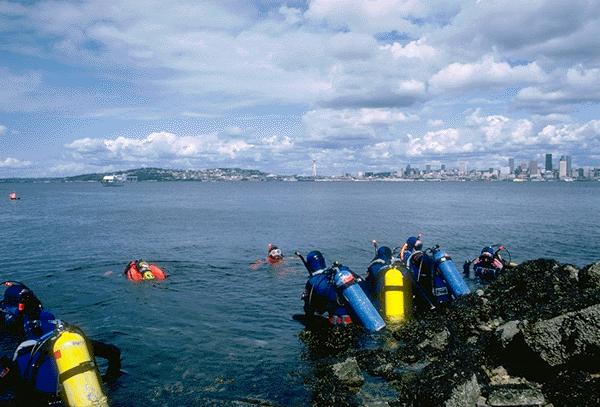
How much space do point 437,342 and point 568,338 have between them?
3.84m

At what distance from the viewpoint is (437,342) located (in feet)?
38.5

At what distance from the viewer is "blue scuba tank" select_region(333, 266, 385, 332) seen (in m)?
12.1

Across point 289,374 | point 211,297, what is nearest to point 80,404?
point 289,374

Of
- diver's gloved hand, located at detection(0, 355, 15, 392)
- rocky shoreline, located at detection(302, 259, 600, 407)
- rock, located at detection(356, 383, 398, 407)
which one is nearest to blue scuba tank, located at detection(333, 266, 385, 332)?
rocky shoreline, located at detection(302, 259, 600, 407)

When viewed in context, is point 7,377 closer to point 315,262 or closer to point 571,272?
point 315,262

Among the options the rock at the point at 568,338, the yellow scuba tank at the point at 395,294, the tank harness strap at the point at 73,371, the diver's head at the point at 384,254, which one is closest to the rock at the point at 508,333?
the rock at the point at 568,338

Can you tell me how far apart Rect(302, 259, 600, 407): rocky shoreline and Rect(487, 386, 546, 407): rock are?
0.05ft

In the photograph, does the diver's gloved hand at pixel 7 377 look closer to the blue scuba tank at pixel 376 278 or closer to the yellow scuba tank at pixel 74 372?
the yellow scuba tank at pixel 74 372

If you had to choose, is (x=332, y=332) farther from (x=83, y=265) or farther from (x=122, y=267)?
(x=83, y=265)

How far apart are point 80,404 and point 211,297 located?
13074mm

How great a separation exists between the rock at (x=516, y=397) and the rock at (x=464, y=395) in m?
0.25

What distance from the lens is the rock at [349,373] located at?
996cm

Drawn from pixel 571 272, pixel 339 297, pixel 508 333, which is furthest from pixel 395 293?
pixel 571 272

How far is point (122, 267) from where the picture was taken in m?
29.3
